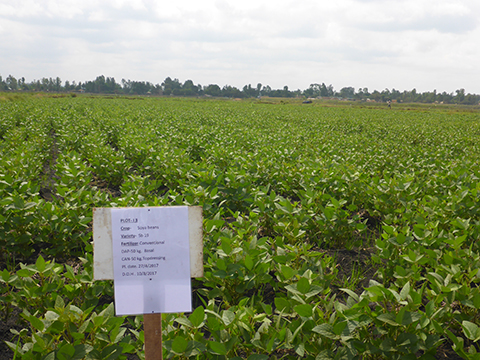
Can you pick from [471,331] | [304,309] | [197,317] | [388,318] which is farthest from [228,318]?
[471,331]

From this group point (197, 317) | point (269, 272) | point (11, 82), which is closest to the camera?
point (197, 317)

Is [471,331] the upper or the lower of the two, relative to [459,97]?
lower

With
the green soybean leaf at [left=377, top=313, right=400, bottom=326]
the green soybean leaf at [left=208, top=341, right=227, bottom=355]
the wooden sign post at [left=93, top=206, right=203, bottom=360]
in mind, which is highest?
the wooden sign post at [left=93, top=206, right=203, bottom=360]

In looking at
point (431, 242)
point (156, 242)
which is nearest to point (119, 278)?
point (156, 242)

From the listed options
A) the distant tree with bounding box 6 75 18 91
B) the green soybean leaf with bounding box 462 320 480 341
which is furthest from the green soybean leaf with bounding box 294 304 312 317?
the distant tree with bounding box 6 75 18 91

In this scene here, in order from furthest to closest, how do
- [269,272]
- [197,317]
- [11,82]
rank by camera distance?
[11,82] → [269,272] → [197,317]

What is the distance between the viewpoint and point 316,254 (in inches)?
103

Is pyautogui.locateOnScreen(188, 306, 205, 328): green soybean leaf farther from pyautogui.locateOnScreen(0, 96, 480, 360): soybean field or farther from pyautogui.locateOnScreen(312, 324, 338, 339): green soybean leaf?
pyautogui.locateOnScreen(312, 324, 338, 339): green soybean leaf

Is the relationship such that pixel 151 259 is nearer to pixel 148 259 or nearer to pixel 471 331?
pixel 148 259

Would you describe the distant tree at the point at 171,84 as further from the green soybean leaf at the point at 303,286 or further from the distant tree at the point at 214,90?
the green soybean leaf at the point at 303,286

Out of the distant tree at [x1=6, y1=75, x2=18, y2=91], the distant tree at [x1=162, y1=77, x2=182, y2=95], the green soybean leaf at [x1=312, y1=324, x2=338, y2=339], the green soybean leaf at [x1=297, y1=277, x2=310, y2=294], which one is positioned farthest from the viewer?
the distant tree at [x1=162, y1=77, x2=182, y2=95]

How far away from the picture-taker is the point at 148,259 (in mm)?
1667

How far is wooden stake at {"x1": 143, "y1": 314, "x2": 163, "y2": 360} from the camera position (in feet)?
5.38

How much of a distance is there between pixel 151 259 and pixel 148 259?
15 mm
